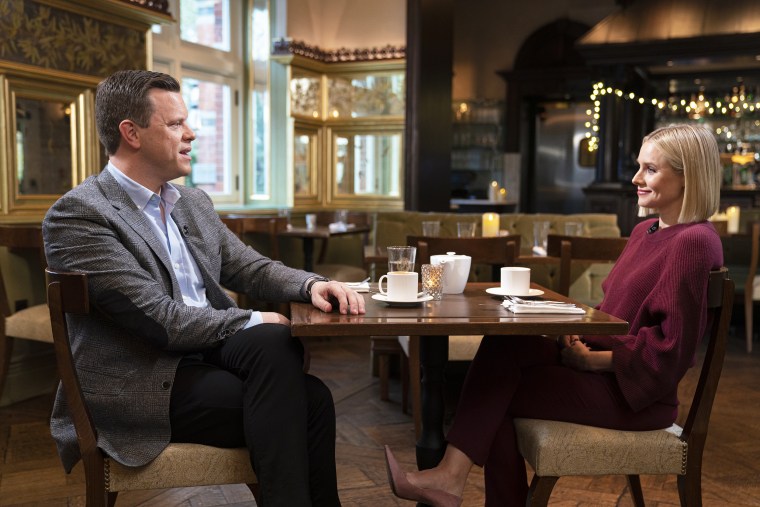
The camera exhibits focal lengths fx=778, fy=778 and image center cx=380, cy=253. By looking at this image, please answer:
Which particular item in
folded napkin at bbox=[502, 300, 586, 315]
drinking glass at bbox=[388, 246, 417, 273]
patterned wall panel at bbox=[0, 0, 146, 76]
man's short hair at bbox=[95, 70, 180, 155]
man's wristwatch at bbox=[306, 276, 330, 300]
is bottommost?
folded napkin at bbox=[502, 300, 586, 315]

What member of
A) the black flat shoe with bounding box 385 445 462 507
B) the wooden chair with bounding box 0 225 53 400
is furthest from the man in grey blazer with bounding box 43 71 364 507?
the wooden chair with bounding box 0 225 53 400

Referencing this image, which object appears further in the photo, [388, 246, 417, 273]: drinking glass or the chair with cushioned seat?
the chair with cushioned seat

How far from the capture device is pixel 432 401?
2.14 m

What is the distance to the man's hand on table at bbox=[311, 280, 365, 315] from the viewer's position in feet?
5.92

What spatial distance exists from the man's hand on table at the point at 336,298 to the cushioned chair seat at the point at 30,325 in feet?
7.00

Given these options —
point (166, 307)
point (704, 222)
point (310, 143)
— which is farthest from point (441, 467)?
point (310, 143)

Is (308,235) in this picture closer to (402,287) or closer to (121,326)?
(402,287)

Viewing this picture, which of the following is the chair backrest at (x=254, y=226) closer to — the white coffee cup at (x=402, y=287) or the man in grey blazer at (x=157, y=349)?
the man in grey blazer at (x=157, y=349)

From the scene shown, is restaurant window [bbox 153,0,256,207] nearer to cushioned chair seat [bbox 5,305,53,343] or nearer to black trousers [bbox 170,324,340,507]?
cushioned chair seat [bbox 5,305,53,343]

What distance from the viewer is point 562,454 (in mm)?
1849

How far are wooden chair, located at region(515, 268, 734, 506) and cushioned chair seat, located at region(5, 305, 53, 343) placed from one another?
257 centimetres

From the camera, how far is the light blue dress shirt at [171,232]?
1.93 m

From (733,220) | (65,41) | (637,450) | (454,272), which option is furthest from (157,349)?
(733,220)

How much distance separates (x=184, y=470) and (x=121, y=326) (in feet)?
1.14
